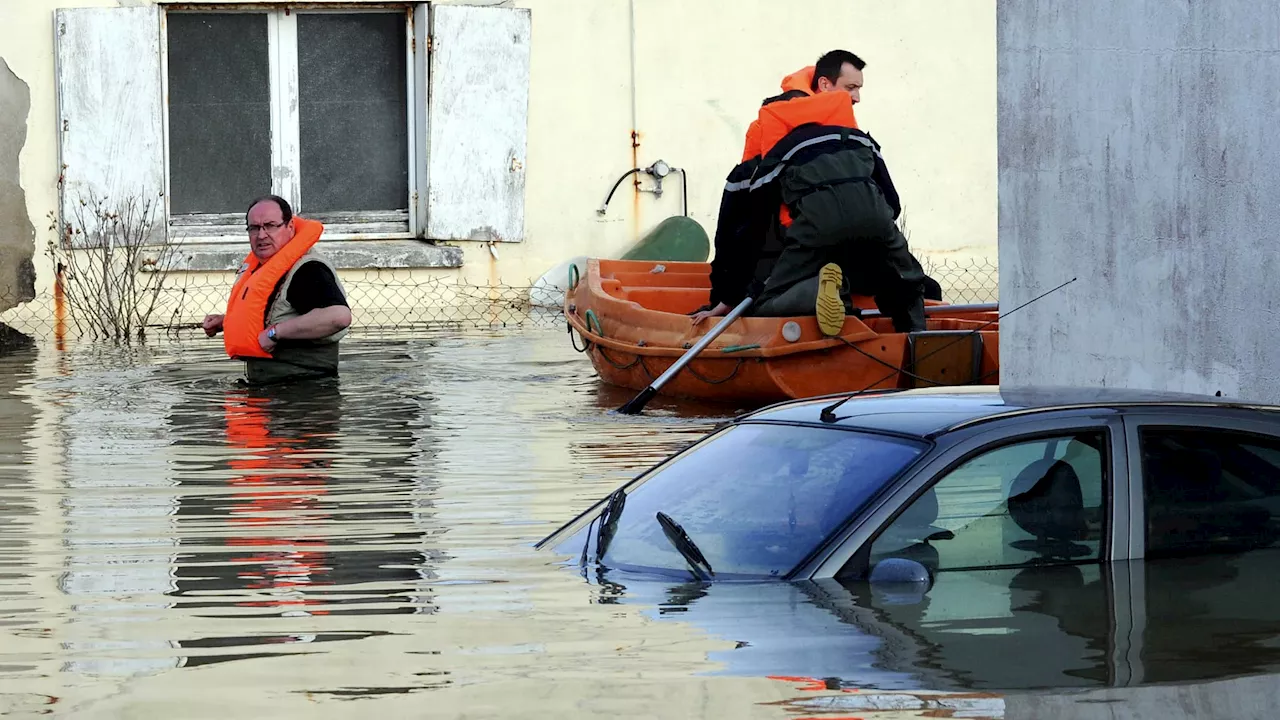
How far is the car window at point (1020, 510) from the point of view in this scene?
16.4ft

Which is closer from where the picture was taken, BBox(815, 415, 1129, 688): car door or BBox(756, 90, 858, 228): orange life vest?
BBox(815, 415, 1129, 688): car door

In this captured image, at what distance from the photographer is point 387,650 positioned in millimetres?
4844

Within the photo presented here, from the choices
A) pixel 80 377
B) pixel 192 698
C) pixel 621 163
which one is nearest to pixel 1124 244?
pixel 192 698

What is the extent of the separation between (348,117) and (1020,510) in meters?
11.1

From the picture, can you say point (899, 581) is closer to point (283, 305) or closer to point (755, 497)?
point (755, 497)

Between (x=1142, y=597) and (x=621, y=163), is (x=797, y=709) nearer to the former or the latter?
(x=1142, y=597)

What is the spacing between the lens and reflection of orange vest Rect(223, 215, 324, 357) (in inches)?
442

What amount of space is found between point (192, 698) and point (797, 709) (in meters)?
1.32

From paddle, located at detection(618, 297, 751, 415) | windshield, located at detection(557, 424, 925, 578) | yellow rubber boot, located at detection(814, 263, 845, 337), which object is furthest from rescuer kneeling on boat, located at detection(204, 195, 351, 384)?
windshield, located at detection(557, 424, 925, 578)

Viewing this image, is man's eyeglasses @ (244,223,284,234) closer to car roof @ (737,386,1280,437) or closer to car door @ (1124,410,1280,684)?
car roof @ (737,386,1280,437)

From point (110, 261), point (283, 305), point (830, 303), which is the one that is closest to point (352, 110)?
point (110, 261)

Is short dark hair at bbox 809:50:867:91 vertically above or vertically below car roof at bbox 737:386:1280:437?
above

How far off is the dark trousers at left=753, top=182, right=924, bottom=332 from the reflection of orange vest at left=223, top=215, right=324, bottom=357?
8.58 ft

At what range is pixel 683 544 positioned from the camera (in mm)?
5316
